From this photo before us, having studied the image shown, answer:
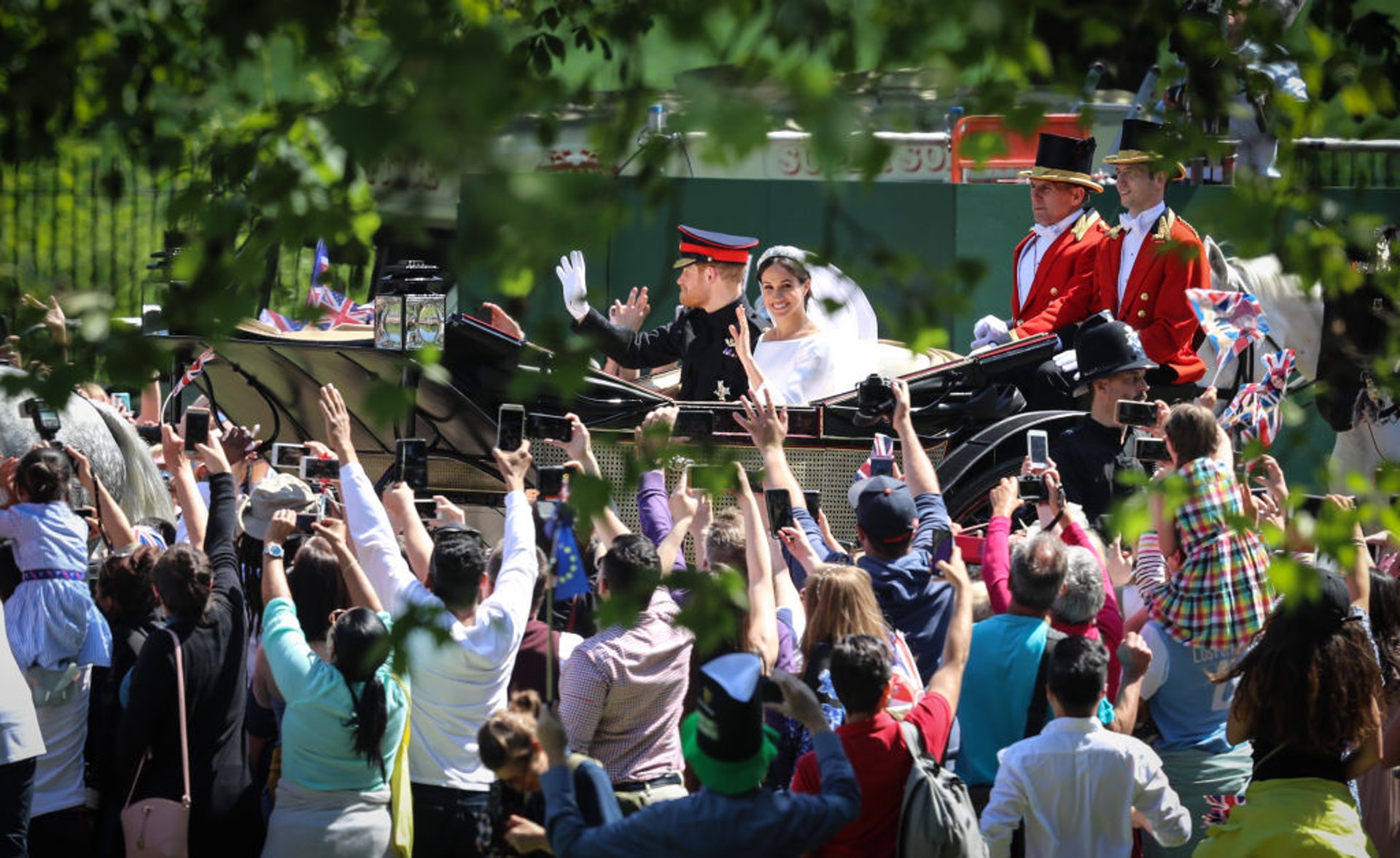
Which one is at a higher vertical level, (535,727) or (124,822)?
(535,727)

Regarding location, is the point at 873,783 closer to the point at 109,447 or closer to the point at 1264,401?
the point at 1264,401

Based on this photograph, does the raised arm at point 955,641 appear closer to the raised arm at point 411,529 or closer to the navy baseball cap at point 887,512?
the navy baseball cap at point 887,512

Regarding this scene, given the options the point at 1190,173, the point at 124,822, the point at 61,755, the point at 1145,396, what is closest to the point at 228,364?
the point at 61,755

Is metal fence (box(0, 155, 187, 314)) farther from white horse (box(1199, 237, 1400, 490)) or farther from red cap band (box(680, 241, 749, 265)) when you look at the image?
white horse (box(1199, 237, 1400, 490))

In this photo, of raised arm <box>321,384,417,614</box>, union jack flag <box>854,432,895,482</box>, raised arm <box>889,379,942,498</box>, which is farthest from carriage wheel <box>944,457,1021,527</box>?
raised arm <box>321,384,417,614</box>

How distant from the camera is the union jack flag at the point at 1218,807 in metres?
4.12

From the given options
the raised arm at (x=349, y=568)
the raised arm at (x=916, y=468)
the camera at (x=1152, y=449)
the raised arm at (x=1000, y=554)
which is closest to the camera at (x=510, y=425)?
the raised arm at (x=349, y=568)

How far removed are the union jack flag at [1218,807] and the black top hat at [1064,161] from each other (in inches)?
145

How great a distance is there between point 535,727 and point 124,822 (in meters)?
1.55

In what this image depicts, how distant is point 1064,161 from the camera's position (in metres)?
7.33

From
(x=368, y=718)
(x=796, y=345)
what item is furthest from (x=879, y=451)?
(x=368, y=718)

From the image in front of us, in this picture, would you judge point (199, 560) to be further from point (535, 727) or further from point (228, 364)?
point (228, 364)

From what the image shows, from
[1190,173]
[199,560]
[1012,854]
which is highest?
[1190,173]

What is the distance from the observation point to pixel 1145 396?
6.29 meters
